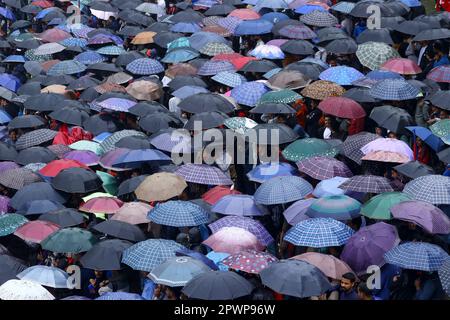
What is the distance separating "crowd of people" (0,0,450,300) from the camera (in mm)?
11836

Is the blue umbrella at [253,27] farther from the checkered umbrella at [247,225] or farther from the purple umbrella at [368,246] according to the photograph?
the purple umbrella at [368,246]

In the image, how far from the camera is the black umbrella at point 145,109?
1712cm

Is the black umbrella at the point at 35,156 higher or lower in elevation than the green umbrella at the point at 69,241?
lower

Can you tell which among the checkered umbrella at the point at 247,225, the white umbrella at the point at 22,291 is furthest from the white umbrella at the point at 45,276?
the checkered umbrella at the point at 247,225

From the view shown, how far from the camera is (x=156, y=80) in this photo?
734 inches

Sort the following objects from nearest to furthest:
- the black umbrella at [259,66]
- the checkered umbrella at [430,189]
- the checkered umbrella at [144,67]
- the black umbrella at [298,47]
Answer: the checkered umbrella at [430,189] → the black umbrella at [259,66] → the black umbrella at [298,47] → the checkered umbrella at [144,67]

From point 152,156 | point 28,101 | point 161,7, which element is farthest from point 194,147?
point 161,7

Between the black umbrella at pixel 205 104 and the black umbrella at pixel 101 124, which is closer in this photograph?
the black umbrella at pixel 205 104

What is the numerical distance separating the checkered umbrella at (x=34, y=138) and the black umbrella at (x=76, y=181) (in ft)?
5.99

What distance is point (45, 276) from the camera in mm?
12086

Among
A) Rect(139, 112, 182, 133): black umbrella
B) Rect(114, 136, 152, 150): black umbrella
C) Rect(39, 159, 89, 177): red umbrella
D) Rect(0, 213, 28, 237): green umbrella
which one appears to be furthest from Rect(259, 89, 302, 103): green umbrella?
Rect(0, 213, 28, 237): green umbrella

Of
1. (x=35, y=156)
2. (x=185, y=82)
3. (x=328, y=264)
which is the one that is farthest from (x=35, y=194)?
(x=328, y=264)

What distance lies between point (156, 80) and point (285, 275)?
8173 mm

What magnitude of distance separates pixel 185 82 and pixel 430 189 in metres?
6.22
